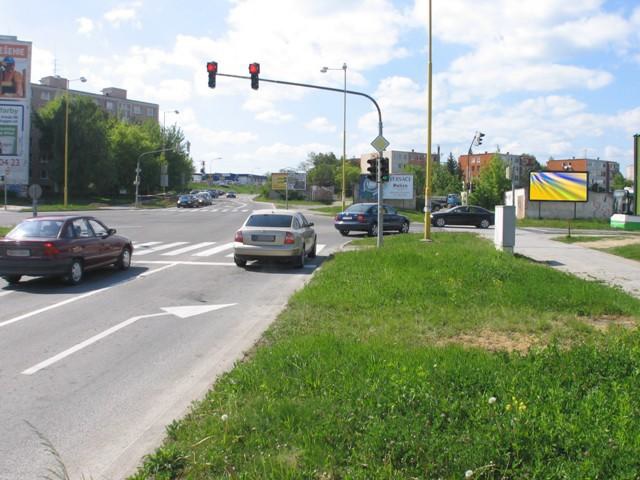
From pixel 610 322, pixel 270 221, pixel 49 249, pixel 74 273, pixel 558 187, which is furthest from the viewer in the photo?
pixel 558 187

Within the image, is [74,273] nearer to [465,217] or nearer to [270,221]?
[270,221]

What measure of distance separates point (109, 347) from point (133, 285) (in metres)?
5.45

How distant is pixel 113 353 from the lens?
745 centimetres

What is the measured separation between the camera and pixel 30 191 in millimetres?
25594

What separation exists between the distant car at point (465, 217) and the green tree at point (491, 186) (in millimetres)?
34283

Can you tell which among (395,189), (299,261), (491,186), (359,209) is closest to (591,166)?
(491,186)

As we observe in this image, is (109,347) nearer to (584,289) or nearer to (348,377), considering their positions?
(348,377)

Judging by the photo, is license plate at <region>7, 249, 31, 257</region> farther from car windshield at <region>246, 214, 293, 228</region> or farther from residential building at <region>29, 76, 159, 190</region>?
residential building at <region>29, 76, 159, 190</region>

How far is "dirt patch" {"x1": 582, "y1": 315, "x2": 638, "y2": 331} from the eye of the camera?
8117mm

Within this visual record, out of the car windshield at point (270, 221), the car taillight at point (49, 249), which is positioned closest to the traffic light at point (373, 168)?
the car windshield at point (270, 221)

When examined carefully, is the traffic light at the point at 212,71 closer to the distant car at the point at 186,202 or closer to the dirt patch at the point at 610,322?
the dirt patch at the point at 610,322

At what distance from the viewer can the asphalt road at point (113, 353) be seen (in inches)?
184

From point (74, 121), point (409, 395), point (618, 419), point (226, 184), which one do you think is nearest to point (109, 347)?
point (409, 395)

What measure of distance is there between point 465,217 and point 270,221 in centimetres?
2656
